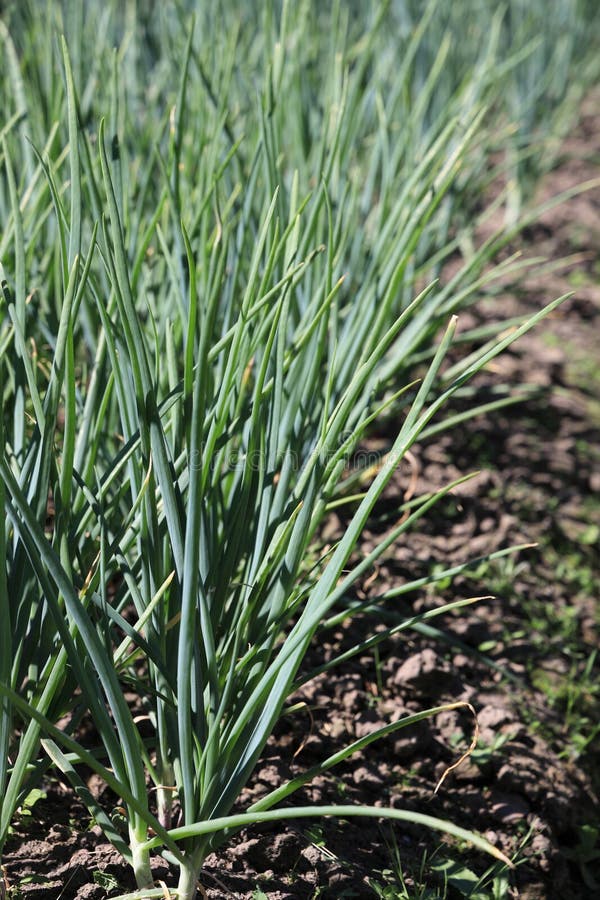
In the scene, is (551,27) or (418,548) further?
(551,27)

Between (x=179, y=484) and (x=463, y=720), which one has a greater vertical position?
(x=179, y=484)

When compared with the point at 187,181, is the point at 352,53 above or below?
above

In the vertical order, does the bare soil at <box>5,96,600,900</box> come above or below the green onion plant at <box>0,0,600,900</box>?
below

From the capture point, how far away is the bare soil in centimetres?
107

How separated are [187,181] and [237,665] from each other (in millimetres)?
891

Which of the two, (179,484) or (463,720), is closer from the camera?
(179,484)

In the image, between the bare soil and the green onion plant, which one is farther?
the bare soil

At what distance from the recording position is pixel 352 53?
2.08m

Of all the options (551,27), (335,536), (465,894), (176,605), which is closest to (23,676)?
(176,605)

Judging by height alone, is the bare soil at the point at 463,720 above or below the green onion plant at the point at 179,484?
below

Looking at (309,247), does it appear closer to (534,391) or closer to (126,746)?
(126,746)

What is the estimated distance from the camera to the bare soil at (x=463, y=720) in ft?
3.51

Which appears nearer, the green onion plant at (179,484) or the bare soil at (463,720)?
the green onion plant at (179,484)

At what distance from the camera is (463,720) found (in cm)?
140
